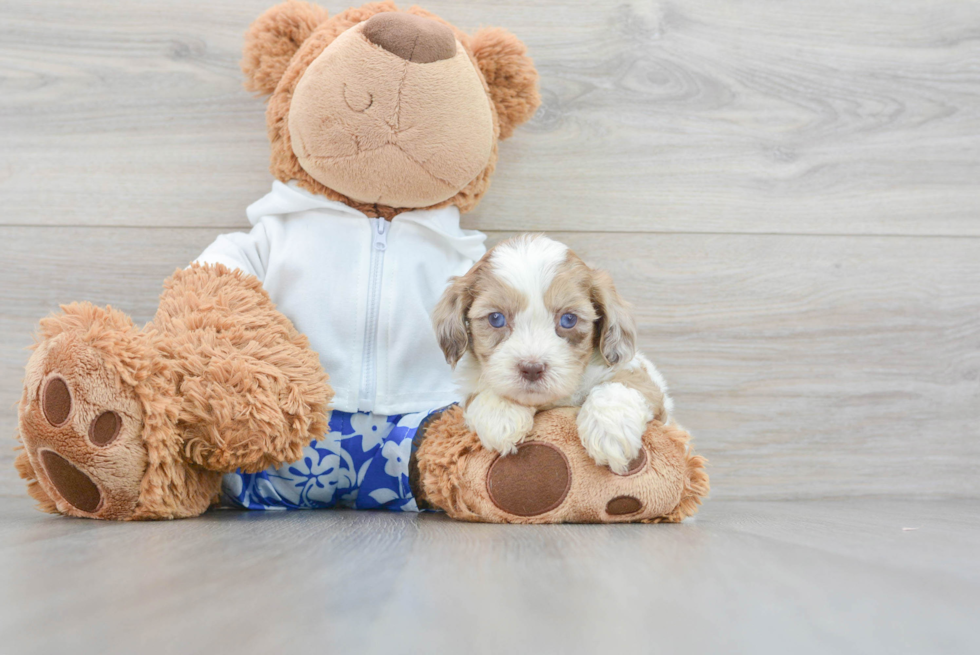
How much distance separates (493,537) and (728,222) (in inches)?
44.1

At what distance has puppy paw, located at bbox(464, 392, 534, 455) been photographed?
1177mm

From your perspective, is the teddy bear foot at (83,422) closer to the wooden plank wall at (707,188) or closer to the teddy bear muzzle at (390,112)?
the teddy bear muzzle at (390,112)

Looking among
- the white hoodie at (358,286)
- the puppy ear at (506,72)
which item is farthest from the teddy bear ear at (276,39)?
the puppy ear at (506,72)

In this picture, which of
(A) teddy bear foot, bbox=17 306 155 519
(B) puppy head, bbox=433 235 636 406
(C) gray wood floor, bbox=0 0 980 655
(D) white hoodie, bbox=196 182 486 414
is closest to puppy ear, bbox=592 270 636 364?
(B) puppy head, bbox=433 235 636 406

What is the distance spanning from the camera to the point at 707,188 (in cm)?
179

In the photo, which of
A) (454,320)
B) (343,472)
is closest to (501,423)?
(454,320)

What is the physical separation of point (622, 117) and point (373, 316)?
2.71 ft

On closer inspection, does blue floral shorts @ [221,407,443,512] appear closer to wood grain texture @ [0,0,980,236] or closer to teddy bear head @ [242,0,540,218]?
teddy bear head @ [242,0,540,218]

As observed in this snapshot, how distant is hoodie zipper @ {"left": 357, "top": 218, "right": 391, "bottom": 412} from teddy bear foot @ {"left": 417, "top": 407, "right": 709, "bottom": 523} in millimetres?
253

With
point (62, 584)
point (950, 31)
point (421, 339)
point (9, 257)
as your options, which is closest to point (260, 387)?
point (421, 339)

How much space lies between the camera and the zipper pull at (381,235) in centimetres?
147

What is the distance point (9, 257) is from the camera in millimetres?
1704

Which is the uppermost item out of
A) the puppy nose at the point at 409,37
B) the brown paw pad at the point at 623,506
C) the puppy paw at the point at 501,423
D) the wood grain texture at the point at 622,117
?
the puppy nose at the point at 409,37

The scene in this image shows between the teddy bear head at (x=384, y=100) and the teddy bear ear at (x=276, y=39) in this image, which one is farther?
the teddy bear ear at (x=276, y=39)
